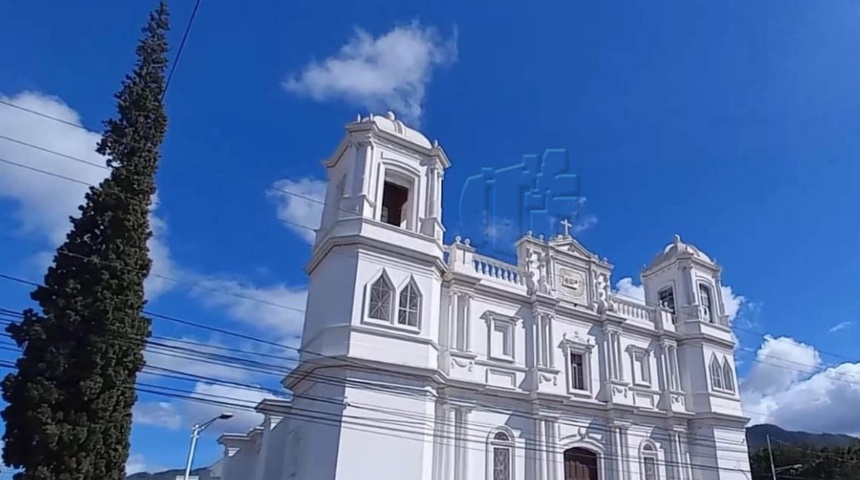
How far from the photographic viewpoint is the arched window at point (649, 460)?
19.7 meters

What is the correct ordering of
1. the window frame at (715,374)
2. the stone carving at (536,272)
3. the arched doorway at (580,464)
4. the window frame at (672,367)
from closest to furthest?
the arched doorway at (580,464)
the stone carving at (536,272)
the window frame at (672,367)
the window frame at (715,374)

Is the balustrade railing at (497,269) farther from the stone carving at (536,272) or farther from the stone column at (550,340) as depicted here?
the stone column at (550,340)

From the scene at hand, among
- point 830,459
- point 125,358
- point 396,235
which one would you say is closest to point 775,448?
point 830,459

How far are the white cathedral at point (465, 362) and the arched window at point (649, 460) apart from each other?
2.2 inches

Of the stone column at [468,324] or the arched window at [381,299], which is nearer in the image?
the arched window at [381,299]

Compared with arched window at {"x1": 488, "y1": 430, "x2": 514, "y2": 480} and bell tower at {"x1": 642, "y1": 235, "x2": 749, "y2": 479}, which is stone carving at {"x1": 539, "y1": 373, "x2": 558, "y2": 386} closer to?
arched window at {"x1": 488, "y1": 430, "x2": 514, "y2": 480}

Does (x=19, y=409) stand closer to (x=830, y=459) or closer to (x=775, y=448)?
(x=830, y=459)

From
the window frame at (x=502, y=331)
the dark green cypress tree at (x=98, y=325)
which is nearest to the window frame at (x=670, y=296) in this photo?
the window frame at (x=502, y=331)

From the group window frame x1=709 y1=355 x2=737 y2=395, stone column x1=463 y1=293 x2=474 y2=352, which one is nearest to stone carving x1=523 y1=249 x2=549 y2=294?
stone column x1=463 y1=293 x2=474 y2=352

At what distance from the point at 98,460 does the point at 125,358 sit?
1755 millimetres

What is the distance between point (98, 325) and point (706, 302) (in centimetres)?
2143

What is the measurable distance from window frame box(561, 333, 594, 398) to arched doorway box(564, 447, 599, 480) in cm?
172

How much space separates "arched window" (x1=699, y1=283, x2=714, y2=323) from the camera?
2375 cm

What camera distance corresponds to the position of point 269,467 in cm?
1569
